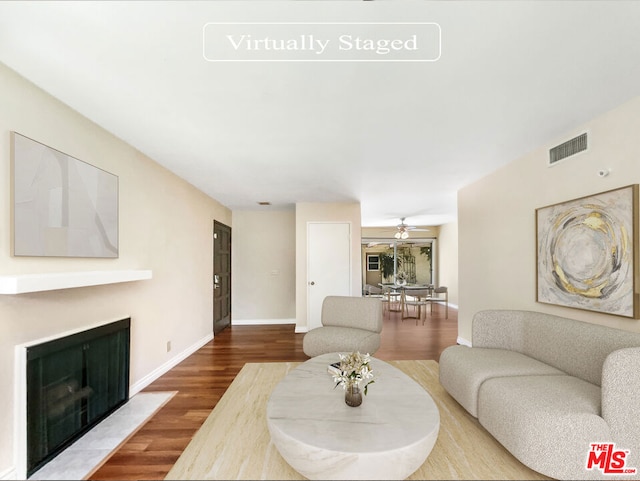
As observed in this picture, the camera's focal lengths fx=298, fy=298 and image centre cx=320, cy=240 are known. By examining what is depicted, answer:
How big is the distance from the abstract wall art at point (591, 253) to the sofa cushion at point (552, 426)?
72 centimetres

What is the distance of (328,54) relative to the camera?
1.56 meters

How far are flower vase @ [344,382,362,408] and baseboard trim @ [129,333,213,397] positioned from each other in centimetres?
221

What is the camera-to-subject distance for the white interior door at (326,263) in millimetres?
5375

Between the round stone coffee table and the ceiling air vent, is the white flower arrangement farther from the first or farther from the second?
the ceiling air vent

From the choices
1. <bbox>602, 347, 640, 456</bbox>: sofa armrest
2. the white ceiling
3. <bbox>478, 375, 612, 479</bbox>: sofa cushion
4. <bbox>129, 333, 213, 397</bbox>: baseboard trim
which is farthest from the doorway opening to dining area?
<bbox>602, 347, 640, 456</bbox>: sofa armrest

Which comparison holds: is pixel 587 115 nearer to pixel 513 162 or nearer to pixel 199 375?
pixel 513 162

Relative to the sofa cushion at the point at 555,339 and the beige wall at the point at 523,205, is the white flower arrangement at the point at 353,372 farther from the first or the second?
the beige wall at the point at 523,205

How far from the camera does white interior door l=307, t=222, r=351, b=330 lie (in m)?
5.38

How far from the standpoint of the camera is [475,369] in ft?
7.41

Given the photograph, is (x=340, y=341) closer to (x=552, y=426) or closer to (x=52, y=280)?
(x=552, y=426)

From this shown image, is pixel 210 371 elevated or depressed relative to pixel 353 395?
depressed

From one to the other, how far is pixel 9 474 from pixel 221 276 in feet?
13.0

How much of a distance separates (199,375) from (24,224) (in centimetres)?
228

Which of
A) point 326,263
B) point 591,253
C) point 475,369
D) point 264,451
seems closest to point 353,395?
point 264,451
